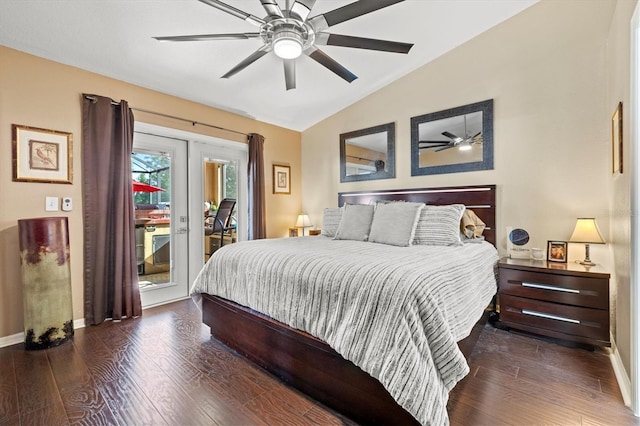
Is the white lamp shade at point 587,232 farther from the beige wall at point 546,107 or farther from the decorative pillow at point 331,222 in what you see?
the decorative pillow at point 331,222

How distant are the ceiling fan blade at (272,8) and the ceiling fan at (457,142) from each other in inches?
97.1

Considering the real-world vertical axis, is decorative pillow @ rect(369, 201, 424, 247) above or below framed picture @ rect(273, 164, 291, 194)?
below

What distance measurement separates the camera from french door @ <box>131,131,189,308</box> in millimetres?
3615

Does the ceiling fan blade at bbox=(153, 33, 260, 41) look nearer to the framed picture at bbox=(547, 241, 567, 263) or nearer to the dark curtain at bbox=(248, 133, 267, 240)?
the dark curtain at bbox=(248, 133, 267, 240)

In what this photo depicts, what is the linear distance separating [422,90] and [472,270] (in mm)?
2616

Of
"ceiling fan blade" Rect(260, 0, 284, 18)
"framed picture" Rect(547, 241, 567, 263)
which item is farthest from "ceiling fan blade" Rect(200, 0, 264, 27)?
"framed picture" Rect(547, 241, 567, 263)

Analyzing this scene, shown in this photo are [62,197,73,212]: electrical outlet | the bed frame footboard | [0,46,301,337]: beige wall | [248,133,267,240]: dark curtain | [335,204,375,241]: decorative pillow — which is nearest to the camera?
the bed frame footboard

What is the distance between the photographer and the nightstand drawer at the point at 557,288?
2.38 metres

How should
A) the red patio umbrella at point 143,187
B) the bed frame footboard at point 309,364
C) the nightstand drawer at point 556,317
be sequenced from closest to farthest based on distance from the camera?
the bed frame footboard at point 309,364 → the nightstand drawer at point 556,317 → the red patio umbrella at point 143,187

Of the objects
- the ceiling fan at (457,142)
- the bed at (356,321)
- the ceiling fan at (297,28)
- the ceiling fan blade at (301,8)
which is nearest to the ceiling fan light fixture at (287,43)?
the ceiling fan at (297,28)

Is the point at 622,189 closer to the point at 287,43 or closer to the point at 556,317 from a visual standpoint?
the point at 556,317

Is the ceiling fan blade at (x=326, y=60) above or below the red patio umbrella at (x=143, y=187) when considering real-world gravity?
above

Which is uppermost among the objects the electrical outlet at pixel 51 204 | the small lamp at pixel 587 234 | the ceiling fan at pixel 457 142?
the ceiling fan at pixel 457 142

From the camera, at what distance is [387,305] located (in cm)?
151
